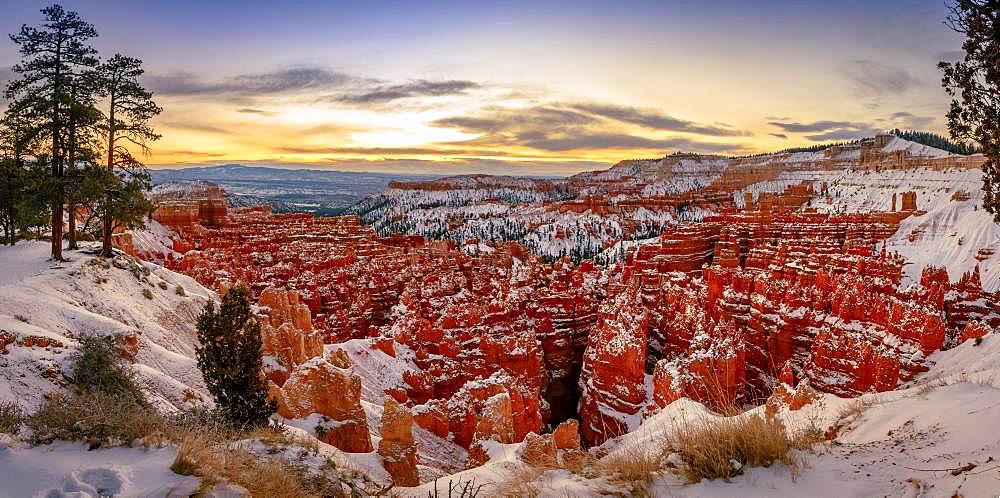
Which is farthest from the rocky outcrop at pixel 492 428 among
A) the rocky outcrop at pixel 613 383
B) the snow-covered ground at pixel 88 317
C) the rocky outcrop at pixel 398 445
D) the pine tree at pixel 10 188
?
the pine tree at pixel 10 188

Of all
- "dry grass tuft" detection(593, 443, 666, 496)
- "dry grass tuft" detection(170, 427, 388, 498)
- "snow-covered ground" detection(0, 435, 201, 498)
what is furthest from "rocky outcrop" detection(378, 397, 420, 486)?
"dry grass tuft" detection(593, 443, 666, 496)

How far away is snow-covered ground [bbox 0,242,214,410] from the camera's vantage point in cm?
877

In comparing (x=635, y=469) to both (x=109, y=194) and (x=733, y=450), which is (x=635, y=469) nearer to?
(x=733, y=450)

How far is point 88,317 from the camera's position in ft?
38.9

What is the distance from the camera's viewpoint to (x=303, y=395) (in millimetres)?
12414

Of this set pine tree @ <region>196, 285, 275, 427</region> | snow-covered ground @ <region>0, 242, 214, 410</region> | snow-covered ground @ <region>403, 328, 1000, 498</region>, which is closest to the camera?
snow-covered ground @ <region>403, 328, 1000, 498</region>

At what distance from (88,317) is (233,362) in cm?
535

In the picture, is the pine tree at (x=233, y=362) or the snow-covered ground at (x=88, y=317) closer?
the snow-covered ground at (x=88, y=317)

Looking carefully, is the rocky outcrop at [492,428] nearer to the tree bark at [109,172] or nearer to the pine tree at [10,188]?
the tree bark at [109,172]

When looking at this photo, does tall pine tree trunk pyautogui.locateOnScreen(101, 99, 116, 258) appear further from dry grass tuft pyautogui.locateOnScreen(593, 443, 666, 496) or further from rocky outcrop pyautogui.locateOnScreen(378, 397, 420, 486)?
dry grass tuft pyautogui.locateOnScreen(593, 443, 666, 496)

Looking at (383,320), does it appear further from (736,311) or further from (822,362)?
(822,362)

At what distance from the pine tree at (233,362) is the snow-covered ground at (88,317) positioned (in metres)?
1.31

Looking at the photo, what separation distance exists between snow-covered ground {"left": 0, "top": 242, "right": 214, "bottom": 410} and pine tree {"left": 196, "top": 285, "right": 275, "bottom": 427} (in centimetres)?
131

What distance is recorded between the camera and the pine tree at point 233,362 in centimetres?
927
